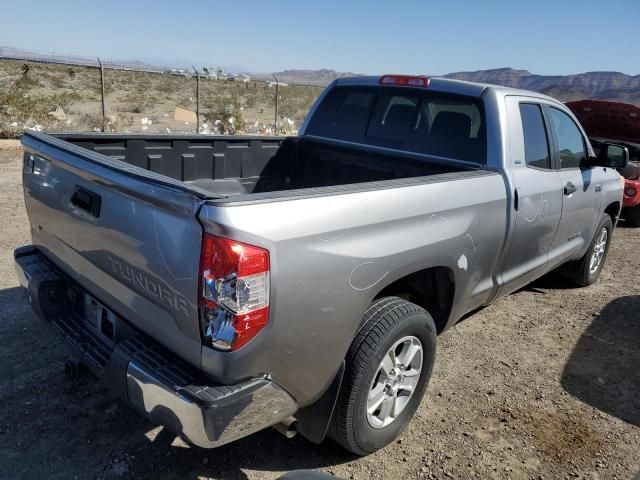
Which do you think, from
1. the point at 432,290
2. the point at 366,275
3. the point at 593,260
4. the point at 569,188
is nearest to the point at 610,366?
the point at 569,188

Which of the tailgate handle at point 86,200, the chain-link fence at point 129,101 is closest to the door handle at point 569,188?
the tailgate handle at point 86,200

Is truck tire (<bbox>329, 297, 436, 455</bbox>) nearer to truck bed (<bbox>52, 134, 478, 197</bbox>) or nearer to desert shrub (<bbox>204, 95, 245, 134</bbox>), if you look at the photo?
truck bed (<bbox>52, 134, 478, 197</bbox>)

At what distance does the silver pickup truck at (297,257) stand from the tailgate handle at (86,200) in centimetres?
1

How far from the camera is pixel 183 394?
2014 millimetres

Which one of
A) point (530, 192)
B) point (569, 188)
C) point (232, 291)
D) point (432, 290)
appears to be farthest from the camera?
point (569, 188)

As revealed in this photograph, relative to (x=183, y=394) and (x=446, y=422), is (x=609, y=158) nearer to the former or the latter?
(x=446, y=422)

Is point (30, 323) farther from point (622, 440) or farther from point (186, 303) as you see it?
point (622, 440)

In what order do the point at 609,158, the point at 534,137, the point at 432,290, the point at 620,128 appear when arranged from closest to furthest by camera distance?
the point at 432,290, the point at 534,137, the point at 609,158, the point at 620,128

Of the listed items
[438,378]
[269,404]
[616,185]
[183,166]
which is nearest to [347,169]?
[183,166]

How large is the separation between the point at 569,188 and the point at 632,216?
5848mm

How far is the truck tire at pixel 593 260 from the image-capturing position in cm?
542

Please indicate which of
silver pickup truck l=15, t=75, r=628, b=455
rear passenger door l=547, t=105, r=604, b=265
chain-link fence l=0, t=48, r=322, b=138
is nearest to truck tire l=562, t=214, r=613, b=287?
rear passenger door l=547, t=105, r=604, b=265

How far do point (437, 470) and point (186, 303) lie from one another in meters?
1.70

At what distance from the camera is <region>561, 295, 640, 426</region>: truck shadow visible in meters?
3.66
